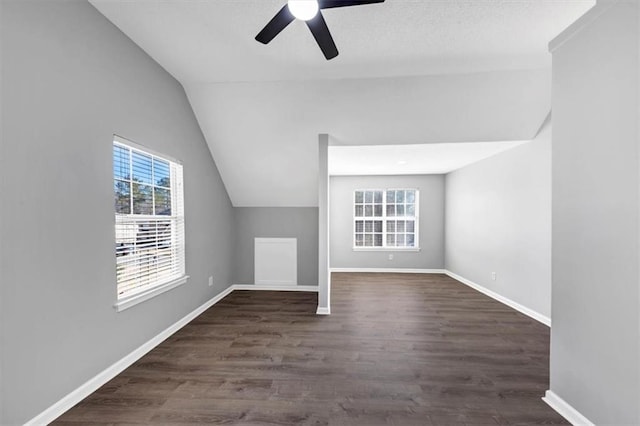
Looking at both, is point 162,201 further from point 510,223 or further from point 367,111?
point 510,223

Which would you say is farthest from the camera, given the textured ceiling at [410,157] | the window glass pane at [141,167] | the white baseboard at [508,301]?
the textured ceiling at [410,157]

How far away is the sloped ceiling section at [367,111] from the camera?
2859mm

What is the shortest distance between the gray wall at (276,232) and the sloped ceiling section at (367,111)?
1173 mm

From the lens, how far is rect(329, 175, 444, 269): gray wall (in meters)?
5.91

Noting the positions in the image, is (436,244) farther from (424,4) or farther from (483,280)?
(424,4)

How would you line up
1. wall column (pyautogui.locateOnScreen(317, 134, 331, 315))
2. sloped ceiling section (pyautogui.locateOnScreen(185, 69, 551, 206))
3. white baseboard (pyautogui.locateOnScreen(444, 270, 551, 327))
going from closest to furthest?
sloped ceiling section (pyautogui.locateOnScreen(185, 69, 551, 206))
white baseboard (pyautogui.locateOnScreen(444, 270, 551, 327))
wall column (pyautogui.locateOnScreen(317, 134, 331, 315))

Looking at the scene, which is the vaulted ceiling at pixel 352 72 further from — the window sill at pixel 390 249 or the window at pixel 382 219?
the window sill at pixel 390 249

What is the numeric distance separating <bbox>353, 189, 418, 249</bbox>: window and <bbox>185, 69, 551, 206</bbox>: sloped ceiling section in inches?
109

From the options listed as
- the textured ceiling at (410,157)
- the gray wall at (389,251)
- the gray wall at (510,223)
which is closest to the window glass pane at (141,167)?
the textured ceiling at (410,157)

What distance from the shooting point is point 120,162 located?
2232 mm

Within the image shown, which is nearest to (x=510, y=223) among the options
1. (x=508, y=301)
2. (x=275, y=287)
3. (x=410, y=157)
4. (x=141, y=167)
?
(x=508, y=301)

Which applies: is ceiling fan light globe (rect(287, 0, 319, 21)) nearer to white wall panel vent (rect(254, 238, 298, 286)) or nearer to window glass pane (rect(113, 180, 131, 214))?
window glass pane (rect(113, 180, 131, 214))

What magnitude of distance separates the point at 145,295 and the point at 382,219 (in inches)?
193

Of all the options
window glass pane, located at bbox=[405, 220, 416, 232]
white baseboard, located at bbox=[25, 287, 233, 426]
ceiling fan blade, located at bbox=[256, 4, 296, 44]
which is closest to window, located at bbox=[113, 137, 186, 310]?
white baseboard, located at bbox=[25, 287, 233, 426]
